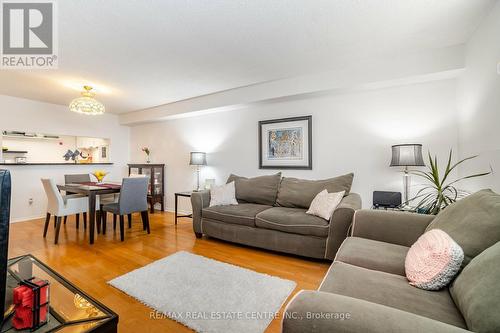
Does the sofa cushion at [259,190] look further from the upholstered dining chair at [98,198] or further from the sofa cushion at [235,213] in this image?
the upholstered dining chair at [98,198]

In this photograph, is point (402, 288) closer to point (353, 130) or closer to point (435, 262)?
point (435, 262)

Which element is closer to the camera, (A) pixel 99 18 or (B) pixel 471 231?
(B) pixel 471 231

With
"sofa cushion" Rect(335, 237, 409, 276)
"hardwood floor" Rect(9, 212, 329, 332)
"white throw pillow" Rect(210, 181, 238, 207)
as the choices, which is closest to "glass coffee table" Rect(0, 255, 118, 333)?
"hardwood floor" Rect(9, 212, 329, 332)

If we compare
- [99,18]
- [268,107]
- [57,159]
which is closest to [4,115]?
[57,159]

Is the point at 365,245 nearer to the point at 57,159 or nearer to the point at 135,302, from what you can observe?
the point at 135,302

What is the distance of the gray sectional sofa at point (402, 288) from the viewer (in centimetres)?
69

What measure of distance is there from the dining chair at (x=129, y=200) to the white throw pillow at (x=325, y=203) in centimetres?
244

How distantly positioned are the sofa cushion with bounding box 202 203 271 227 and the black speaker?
1394mm

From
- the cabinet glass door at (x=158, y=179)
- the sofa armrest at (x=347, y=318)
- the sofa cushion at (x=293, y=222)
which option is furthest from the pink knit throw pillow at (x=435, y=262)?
the cabinet glass door at (x=158, y=179)

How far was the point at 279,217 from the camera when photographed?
108 inches

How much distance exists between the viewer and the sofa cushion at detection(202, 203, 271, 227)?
2961mm

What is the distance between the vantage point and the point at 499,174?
1714 mm

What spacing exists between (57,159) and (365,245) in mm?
7237

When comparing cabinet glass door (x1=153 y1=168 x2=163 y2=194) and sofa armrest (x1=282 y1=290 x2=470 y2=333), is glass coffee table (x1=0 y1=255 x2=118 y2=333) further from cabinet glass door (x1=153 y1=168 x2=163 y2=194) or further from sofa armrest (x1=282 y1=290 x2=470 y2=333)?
cabinet glass door (x1=153 y1=168 x2=163 y2=194)
